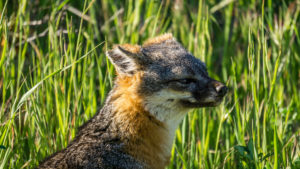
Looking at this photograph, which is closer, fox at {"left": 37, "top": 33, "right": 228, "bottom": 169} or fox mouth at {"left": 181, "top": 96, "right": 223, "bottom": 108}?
fox at {"left": 37, "top": 33, "right": 228, "bottom": 169}

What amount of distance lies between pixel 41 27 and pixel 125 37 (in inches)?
43.2

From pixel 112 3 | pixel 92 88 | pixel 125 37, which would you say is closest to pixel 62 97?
pixel 92 88

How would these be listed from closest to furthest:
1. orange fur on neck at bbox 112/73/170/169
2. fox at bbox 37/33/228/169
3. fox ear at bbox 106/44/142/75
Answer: fox at bbox 37/33/228/169, orange fur on neck at bbox 112/73/170/169, fox ear at bbox 106/44/142/75

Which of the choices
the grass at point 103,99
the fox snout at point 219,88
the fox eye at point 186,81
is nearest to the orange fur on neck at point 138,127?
the grass at point 103,99

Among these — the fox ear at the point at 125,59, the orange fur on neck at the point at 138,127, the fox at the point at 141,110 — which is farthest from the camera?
the fox ear at the point at 125,59

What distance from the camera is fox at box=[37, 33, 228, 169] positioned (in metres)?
3.94

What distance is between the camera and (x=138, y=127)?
4086 millimetres

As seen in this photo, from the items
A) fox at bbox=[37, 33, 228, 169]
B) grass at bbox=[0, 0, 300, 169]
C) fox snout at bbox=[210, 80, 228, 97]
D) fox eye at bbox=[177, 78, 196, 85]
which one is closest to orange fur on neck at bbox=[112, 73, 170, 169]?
fox at bbox=[37, 33, 228, 169]

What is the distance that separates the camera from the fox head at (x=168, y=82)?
13.4 ft

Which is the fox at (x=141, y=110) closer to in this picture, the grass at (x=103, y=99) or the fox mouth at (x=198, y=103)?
the fox mouth at (x=198, y=103)

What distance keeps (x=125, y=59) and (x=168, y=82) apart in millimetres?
460

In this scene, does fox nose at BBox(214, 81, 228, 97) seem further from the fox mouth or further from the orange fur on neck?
the orange fur on neck

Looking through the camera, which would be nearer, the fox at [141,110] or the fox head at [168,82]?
the fox at [141,110]

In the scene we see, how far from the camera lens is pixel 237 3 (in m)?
7.22
